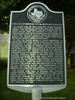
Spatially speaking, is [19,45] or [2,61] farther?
[2,61]

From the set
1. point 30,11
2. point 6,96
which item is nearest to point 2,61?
point 6,96

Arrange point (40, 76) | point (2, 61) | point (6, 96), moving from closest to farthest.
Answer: point (40, 76) < point (6, 96) < point (2, 61)

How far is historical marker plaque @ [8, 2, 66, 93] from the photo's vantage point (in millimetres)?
7570

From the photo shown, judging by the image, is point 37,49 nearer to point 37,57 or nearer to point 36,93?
point 37,57

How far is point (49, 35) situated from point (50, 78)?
100 centimetres

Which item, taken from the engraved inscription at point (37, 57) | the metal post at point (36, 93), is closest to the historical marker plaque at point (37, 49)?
the engraved inscription at point (37, 57)

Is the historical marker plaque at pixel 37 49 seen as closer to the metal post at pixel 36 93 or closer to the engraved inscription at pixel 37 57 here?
the engraved inscription at pixel 37 57

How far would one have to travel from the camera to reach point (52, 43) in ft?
25.1

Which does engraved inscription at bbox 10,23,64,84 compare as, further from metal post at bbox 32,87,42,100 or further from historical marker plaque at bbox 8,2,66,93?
metal post at bbox 32,87,42,100

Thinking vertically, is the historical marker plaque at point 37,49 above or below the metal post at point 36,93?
→ above

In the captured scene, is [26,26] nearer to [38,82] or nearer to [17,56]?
[17,56]

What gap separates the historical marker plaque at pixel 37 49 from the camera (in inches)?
298

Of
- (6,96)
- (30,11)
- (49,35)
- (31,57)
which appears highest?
(30,11)

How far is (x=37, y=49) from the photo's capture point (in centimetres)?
764
